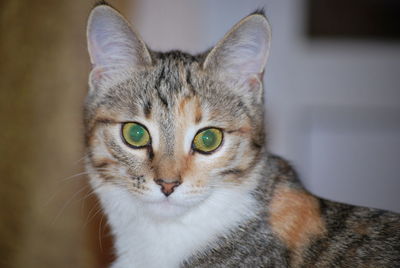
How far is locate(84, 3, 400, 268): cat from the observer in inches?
62.7

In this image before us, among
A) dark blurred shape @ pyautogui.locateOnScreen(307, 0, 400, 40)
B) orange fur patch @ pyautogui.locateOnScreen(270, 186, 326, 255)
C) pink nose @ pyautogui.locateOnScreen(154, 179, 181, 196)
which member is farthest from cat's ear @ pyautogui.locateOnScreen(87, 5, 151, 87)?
dark blurred shape @ pyautogui.locateOnScreen(307, 0, 400, 40)

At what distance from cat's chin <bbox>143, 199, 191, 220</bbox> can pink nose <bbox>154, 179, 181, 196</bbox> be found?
0.04m

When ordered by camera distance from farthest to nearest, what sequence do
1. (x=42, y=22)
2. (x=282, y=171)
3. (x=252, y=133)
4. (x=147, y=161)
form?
(x=42, y=22)
(x=282, y=171)
(x=252, y=133)
(x=147, y=161)

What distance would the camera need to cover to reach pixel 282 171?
188 cm

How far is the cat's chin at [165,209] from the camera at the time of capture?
158 cm

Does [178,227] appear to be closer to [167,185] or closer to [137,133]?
[167,185]

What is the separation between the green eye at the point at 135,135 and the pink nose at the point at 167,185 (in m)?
0.17

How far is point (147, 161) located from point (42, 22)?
122cm

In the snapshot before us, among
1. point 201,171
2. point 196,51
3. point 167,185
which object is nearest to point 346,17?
point 196,51

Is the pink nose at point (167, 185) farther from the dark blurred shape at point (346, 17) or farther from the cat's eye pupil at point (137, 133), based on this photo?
the dark blurred shape at point (346, 17)

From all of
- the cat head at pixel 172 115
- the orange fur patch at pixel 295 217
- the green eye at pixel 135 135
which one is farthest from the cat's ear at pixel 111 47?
the orange fur patch at pixel 295 217

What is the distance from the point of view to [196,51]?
11.5 ft

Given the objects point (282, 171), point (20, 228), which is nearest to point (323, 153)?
point (282, 171)

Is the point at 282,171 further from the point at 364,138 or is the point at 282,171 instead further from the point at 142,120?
the point at 364,138
